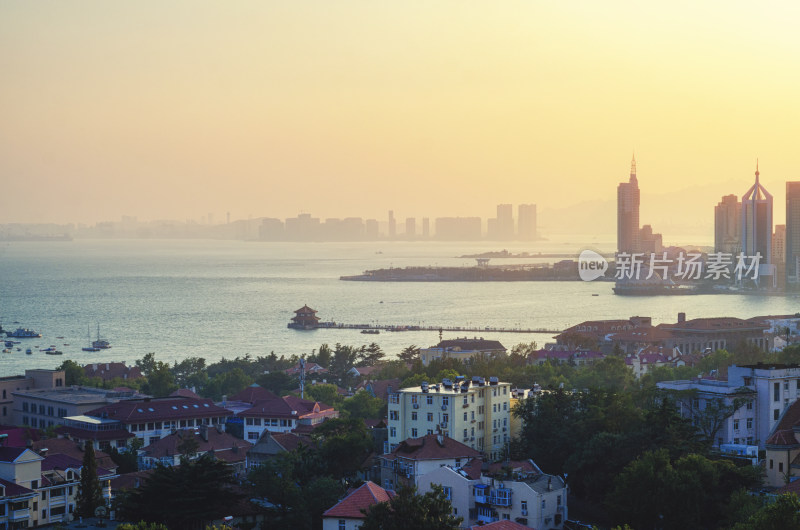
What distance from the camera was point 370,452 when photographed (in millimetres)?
12312

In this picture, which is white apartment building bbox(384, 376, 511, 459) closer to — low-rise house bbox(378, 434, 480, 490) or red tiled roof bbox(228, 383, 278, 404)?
low-rise house bbox(378, 434, 480, 490)

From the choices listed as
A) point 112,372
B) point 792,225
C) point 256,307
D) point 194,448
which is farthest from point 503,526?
point 792,225

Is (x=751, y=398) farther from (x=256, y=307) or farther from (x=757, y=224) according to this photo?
(x=757, y=224)

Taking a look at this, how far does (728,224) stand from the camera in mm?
78188

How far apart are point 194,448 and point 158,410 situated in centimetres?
215

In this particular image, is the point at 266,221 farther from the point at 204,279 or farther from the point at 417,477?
the point at 417,477

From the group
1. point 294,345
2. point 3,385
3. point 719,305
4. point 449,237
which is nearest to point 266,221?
point 449,237

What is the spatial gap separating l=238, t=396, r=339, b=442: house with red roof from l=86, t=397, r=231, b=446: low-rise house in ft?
1.34

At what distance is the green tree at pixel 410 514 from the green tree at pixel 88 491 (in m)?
3.71

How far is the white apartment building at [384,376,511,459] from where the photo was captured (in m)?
12.3

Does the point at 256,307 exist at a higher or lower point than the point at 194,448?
lower

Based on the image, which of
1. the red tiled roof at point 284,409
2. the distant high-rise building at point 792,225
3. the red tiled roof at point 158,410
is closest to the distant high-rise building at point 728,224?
the distant high-rise building at point 792,225

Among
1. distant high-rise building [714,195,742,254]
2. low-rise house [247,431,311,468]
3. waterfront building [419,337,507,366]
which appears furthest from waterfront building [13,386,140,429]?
distant high-rise building [714,195,742,254]

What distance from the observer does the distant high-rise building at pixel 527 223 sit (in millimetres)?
154375
